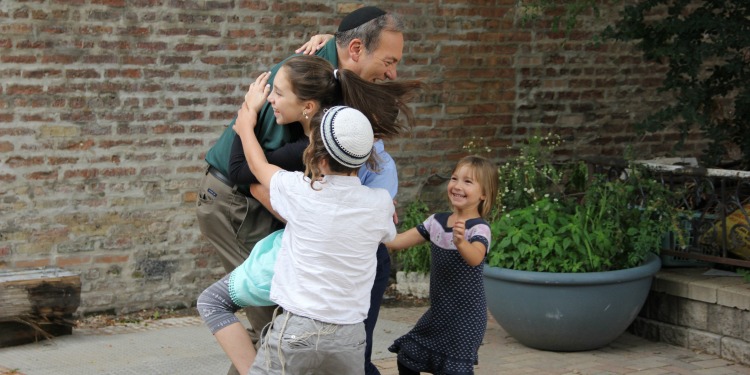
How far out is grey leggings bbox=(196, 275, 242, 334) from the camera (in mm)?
3994

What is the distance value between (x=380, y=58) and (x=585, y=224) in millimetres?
2551

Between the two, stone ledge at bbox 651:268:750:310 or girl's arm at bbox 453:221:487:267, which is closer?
girl's arm at bbox 453:221:487:267

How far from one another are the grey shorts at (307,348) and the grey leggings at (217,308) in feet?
0.88

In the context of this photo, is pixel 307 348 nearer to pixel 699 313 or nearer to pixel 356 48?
pixel 356 48

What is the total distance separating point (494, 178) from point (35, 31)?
3376 millimetres

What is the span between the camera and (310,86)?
388 centimetres

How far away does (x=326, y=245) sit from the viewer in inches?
146

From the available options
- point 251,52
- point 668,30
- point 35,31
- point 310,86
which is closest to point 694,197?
point 668,30

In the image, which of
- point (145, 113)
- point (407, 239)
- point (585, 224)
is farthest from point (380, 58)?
point (145, 113)

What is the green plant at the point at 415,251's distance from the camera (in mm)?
7883

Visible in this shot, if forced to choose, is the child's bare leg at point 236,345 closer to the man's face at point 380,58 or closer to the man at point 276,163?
the man at point 276,163

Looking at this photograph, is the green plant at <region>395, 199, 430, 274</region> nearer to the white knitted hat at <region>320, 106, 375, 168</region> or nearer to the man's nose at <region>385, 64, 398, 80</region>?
the man's nose at <region>385, 64, 398, 80</region>

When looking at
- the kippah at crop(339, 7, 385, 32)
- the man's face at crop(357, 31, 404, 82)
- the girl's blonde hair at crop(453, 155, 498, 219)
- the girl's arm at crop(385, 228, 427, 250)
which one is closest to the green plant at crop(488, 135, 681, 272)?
the girl's blonde hair at crop(453, 155, 498, 219)

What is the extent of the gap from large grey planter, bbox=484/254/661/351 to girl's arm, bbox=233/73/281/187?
244cm
